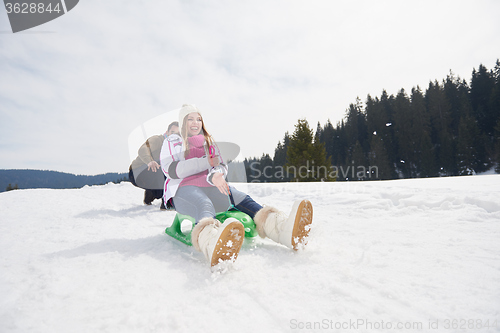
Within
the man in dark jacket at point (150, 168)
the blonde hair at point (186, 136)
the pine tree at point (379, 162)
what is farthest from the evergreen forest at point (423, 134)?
the blonde hair at point (186, 136)

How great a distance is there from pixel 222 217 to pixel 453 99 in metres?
53.3

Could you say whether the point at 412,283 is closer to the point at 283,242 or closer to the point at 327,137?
the point at 283,242

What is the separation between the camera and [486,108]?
36594mm

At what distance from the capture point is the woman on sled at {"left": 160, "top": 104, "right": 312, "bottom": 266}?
2.10 meters

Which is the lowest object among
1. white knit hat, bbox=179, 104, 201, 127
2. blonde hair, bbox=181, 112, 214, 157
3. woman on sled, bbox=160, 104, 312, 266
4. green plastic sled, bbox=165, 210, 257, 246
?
green plastic sled, bbox=165, 210, 257, 246

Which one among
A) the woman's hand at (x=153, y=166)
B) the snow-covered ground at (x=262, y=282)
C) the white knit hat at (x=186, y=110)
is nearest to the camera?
the snow-covered ground at (x=262, y=282)

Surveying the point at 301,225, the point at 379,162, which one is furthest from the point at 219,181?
the point at 379,162

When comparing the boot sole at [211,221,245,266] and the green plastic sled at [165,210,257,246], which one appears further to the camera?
the green plastic sled at [165,210,257,246]

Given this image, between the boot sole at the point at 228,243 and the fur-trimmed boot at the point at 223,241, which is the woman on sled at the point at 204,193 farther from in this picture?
the boot sole at the point at 228,243

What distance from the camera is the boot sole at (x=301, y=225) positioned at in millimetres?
2076

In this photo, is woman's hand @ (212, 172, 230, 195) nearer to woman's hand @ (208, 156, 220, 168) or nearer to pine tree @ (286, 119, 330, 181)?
woman's hand @ (208, 156, 220, 168)

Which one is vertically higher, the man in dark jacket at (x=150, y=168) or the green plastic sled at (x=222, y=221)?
the man in dark jacket at (x=150, y=168)

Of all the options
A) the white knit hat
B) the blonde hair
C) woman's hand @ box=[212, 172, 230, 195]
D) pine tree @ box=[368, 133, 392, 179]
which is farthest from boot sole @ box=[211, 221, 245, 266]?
pine tree @ box=[368, 133, 392, 179]

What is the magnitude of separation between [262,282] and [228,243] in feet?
1.19
